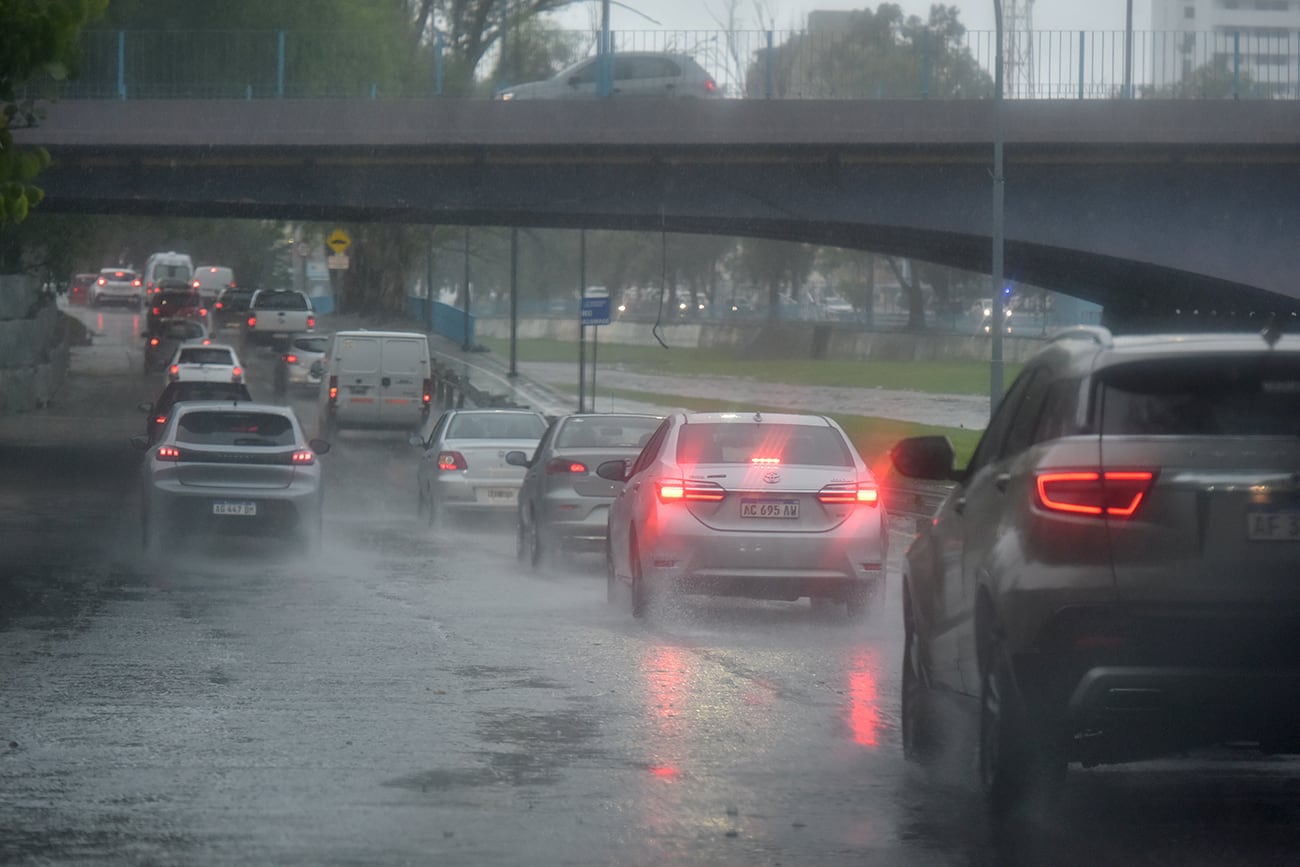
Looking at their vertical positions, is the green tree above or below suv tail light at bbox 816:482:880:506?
above

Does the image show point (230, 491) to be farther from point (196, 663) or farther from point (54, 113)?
point (54, 113)

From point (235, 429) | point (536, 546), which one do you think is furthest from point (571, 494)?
point (235, 429)

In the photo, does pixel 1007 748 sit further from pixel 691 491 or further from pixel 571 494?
pixel 571 494

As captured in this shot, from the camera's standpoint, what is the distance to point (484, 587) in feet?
57.9

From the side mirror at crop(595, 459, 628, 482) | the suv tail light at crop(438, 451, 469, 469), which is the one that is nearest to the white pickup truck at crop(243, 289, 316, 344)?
the suv tail light at crop(438, 451, 469, 469)

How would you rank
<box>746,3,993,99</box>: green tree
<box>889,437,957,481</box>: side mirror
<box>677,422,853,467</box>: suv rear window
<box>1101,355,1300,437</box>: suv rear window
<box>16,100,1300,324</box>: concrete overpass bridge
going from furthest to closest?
<box>746,3,993,99</box>: green tree < <box>16,100,1300,324</box>: concrete overpass bridge < <box>677,422,853,467</box>: suv rear window < <box>889,437,957,481</box>: side mirror < <box>1101,355,1300,437</box>: suv rear window

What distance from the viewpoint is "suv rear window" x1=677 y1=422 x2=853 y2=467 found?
14.8 meters

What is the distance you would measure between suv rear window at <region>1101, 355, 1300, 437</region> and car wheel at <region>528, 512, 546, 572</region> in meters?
12.4

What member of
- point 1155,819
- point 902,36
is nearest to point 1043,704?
point 1155,819

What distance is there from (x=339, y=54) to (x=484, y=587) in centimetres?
2626

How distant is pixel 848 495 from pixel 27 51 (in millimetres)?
6696

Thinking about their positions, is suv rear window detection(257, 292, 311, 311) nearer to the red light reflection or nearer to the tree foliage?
the tree foliage

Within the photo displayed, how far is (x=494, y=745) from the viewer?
920cm

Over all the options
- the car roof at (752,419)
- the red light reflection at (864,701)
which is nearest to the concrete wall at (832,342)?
the car roof at (752,419)
